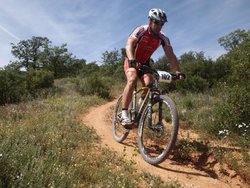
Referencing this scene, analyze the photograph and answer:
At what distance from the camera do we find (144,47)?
665cm

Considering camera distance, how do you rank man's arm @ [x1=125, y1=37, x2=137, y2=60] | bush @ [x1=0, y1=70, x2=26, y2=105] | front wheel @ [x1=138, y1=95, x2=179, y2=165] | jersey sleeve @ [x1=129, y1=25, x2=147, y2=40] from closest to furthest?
front wheel @ [x1=138, y1=95, x2=179, y2=165] → man's arm @ [x1=125, y1=37, x2=137, y2=60] → jersey sleeve @ [x1=129, y1=25, x2=147, y2=40] → bush @ [x1=0, y1=70, x2=26, y2=105]

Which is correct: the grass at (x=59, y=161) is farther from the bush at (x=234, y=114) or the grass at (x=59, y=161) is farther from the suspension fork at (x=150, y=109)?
the bush at (x=234, y=114)

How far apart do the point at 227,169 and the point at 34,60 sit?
189ft

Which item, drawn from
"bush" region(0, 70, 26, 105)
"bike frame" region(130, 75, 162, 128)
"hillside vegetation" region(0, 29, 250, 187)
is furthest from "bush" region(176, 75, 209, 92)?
"bike frame" region(130, 75, 162, 128)

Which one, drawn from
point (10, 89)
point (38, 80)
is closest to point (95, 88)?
point (38, 80)

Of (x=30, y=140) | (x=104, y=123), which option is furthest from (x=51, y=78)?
(x=30, y=140)

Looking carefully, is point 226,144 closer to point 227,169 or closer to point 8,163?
point 227,169

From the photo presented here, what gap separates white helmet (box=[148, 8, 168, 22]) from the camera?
6.10m

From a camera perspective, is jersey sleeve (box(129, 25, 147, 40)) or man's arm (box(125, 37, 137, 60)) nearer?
man's arm (box(125, 37, 137, 60))

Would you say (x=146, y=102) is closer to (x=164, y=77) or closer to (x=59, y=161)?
(x=164, y=77)

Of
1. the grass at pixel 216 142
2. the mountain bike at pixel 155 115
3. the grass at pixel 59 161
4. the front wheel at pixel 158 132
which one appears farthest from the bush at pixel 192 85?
the grass at pixel 59 161

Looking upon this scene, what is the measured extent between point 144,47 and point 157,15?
82cm

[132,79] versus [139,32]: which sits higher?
[139,32]

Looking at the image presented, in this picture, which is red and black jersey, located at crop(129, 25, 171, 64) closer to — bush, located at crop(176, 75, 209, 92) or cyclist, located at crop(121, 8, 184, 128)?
cyclist, located at crop(121, 8, 184, 128)
